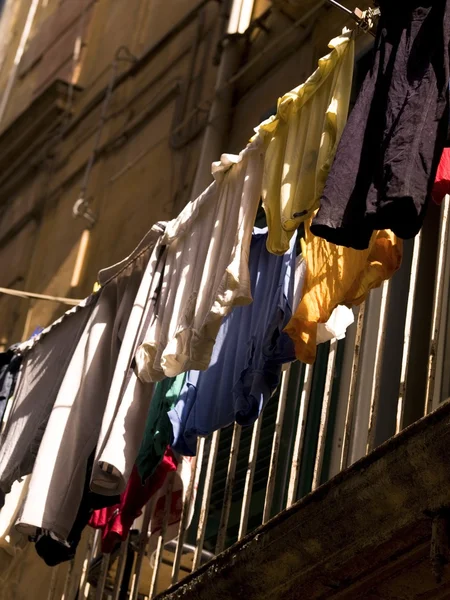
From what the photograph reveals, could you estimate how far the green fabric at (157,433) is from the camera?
6.29 m

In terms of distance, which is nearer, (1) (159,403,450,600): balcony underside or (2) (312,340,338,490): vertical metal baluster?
(1) (159,403,450,600): balcony underside

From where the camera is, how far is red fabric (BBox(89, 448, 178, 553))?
262 inches

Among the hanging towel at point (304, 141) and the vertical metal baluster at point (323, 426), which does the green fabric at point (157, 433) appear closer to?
the vertical metal baluster at point (323, 426)

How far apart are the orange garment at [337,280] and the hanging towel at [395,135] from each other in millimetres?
537

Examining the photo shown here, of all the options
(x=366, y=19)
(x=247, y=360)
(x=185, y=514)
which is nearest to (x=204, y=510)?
(x=185, y=514)

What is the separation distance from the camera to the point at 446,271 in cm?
617

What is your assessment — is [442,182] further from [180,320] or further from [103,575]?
[103,575]

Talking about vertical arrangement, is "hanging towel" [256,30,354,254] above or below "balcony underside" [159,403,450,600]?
above

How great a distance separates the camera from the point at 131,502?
267 inches

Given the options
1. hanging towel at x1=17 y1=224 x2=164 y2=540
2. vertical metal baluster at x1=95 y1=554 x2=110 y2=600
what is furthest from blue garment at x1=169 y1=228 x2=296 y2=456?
vertical metal baluster at x1=95 y1=554 x2=110 y2=600

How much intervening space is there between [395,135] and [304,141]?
Answer: 85 cm

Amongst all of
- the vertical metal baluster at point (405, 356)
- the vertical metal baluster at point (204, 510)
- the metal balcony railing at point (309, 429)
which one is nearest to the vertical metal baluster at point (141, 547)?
the metal balcony railing at point (309, 429)

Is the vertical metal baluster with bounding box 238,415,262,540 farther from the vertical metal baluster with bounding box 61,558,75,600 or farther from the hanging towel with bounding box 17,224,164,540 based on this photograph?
the vertical metal baluster with bounding box 61,558,75,600

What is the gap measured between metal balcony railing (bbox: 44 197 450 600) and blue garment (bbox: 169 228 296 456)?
0.30 meters
